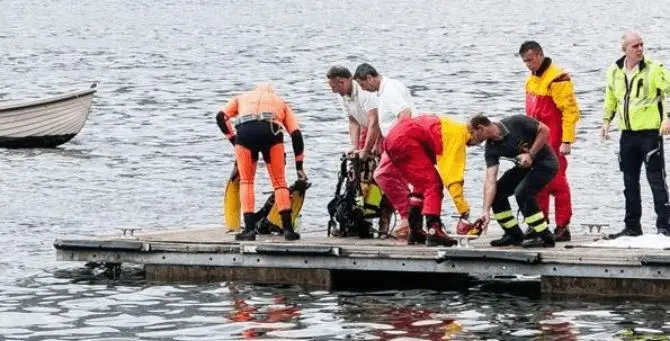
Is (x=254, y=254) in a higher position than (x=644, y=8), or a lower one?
lower

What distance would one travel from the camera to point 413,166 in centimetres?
1791

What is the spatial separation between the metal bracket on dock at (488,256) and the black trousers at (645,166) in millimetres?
2132

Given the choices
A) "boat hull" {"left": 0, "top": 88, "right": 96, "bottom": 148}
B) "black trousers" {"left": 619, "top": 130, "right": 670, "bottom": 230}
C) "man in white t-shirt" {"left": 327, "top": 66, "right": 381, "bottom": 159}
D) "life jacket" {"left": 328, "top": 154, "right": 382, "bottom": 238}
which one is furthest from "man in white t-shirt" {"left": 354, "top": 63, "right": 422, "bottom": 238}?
"boat hull" {"left": 0, "top": 88, "right": 96, "bottom": 148}

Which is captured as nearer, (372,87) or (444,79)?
(372,87)

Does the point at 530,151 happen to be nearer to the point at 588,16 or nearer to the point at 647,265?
the point at 647,265

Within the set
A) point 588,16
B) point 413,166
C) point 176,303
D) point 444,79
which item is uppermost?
point 588,16

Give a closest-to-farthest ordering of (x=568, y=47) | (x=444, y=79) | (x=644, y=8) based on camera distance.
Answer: (x=444, y=79), (x=568, y=47), (x=644, y=8)

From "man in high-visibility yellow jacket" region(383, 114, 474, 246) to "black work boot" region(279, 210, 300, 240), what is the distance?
4.65 feet

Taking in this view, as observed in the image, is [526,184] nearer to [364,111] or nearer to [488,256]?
[488,256]

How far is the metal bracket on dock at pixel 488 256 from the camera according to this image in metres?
16.9

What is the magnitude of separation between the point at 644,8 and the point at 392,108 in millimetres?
97118

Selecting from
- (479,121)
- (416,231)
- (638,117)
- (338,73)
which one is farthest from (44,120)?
(479,121)

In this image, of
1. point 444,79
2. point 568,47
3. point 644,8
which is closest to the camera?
point 444,79

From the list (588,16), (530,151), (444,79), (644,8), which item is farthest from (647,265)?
(644,8)
